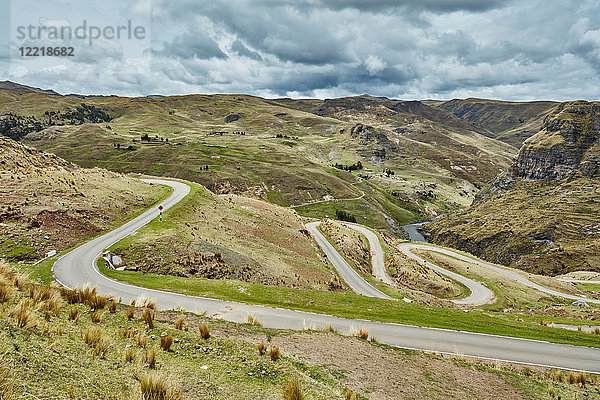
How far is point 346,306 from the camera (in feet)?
78.1

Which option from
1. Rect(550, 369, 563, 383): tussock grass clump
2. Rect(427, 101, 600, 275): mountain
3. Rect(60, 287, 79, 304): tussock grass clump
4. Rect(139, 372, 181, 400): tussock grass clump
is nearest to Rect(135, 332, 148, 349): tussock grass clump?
Rect(139, 372, 181, 400): tussock grass clump

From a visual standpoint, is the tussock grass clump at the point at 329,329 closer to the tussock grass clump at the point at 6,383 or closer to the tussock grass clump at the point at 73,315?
the tussock grass clump at the point at 73,315

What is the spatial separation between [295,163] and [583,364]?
187 meters

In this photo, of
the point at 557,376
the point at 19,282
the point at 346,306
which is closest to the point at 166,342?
the point at 19,282

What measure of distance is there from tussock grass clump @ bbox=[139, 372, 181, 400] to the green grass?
15837 millimetres

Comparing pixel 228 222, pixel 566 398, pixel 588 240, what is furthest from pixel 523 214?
pixel 566 398

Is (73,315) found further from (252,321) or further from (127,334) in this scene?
(252,321)

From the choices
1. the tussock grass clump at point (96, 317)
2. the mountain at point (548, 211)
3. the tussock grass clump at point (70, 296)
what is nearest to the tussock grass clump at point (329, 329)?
the tussock grass clump at point (96, 317)

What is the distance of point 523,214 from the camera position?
484ft

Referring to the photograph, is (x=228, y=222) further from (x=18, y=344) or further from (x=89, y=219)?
(x=18, y=344)

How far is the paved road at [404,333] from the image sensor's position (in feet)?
56.9

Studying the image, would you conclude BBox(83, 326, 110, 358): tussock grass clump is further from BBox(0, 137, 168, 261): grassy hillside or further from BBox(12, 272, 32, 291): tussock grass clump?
BBox(0, 137, 168, 261): grassy hillside

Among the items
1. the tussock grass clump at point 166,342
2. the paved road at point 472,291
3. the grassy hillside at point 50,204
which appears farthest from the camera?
the paved road at point 472,291

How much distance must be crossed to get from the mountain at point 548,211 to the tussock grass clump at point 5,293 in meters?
138
